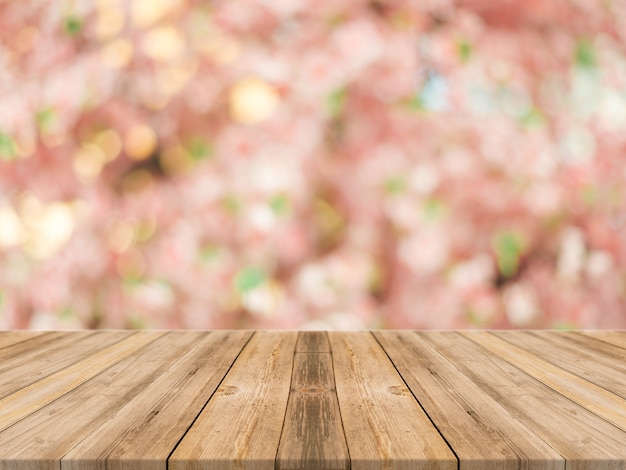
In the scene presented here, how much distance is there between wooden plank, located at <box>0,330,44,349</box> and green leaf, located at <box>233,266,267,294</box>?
2.12 ft

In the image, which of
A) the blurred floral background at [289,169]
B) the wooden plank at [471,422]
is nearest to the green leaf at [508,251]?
the blurred floral background at [289,169]

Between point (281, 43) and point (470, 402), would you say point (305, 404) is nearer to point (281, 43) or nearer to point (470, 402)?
point (470, 402)

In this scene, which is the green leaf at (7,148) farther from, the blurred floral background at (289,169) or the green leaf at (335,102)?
the green leaf at (335,102)

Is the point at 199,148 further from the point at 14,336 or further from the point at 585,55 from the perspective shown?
the point at 585,55

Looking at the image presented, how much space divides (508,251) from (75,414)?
5.19 feet

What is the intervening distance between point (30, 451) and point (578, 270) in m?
1.87

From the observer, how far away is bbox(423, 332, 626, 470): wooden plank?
85 cm

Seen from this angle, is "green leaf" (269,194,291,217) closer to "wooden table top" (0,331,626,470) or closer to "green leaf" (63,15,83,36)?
"wooden table top" (0,331,626,470)

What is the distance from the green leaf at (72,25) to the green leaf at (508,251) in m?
1.63

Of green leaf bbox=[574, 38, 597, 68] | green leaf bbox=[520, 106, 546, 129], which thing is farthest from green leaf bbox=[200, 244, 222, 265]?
green leaf bbox=[574, 38, 597, 68]

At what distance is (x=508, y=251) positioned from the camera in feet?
7.04

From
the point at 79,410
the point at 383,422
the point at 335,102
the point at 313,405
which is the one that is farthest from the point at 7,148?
the point at 383,422

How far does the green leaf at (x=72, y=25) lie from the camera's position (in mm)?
2123

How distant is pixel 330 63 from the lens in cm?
210
